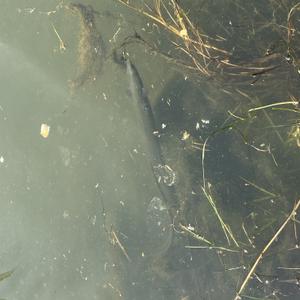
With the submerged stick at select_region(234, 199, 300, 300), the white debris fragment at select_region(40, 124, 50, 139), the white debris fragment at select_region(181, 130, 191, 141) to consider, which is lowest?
the submerged stick at select_region(234, 199, 300, 300)

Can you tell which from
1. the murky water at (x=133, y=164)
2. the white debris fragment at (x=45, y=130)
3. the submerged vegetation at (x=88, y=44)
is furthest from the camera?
the white debris fragment at (x=45, y=130)

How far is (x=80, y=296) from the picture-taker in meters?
3.46

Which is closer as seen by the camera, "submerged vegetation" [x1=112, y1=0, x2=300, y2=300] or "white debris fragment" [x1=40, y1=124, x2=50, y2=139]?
"submerged vegetation" [x1=112, y1=0, x2=300, y2=300]

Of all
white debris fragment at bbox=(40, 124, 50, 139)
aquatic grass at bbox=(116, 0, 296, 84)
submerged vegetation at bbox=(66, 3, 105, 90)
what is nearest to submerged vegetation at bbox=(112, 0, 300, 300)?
aquatic grass at bbox=(116, 0, 296, 84)

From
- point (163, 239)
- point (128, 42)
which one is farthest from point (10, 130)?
point (163, 239)

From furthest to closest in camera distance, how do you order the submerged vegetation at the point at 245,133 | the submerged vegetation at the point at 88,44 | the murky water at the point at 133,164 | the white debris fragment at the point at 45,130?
the white debris fragment at the point at 45,130, the submerged vegetation at the point at 88,44, the murky water at the point at 133,164, the submerged vegetation at the point at 245,133

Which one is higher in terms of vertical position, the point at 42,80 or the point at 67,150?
the point at 42,80

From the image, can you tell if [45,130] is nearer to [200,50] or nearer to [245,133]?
[200,50]

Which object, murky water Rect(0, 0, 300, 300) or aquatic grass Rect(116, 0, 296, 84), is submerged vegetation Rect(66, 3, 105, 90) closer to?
murky water Rect(0, 0, 300, 300)

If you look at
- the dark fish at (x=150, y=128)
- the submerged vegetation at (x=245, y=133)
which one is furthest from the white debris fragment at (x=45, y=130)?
the submerged vegetation at (x=245, y=133)

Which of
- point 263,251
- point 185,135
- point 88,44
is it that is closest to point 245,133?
point 185,135

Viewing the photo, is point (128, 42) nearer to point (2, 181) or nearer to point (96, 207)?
point (96, 207)

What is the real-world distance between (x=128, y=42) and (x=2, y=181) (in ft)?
A: 4.97

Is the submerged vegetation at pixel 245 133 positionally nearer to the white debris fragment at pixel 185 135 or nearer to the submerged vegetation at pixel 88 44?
the white debris fragment at pixel 185 135
